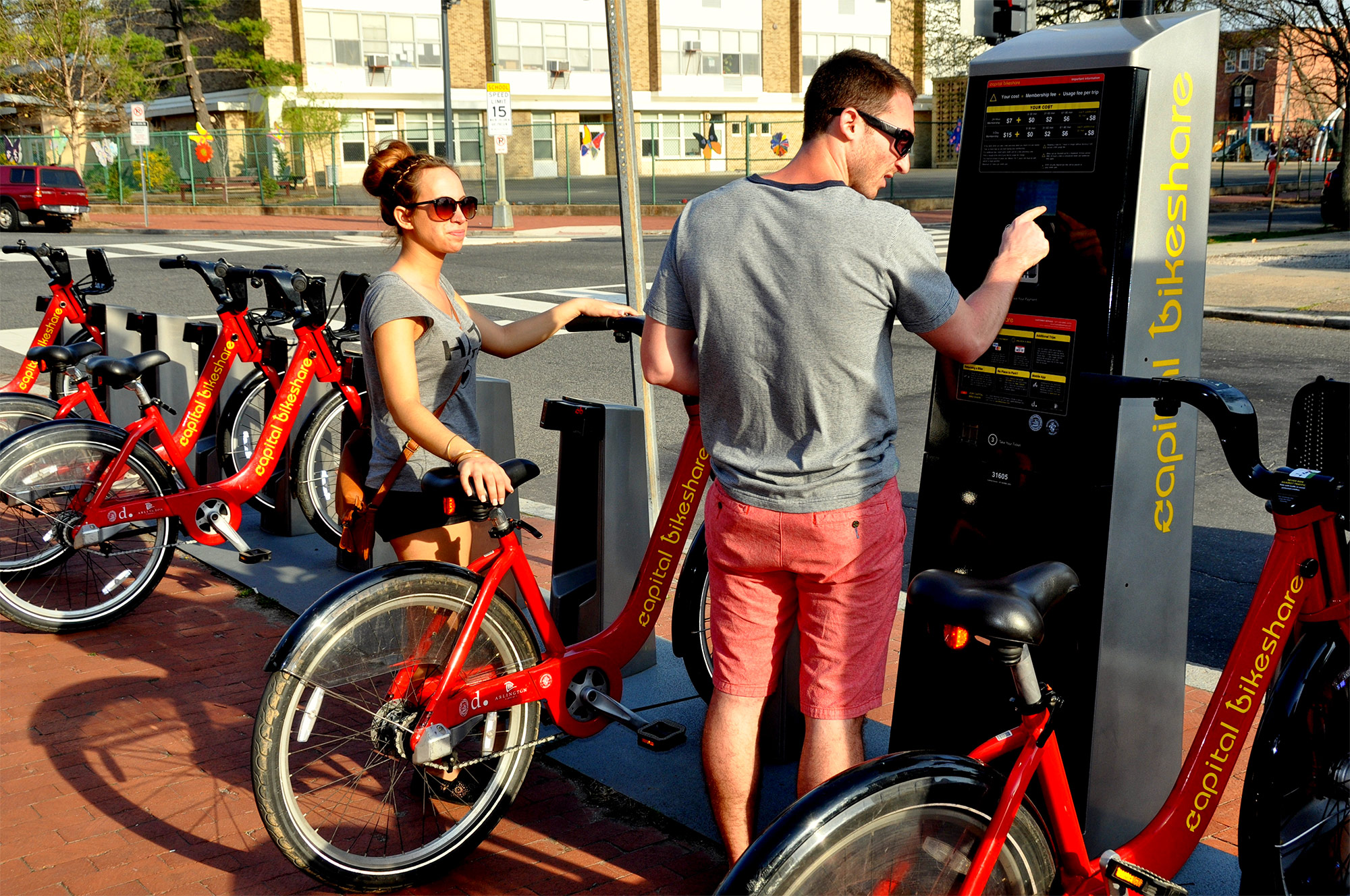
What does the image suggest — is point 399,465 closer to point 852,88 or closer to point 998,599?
point 852,88

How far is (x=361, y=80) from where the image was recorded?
54188 millimetres

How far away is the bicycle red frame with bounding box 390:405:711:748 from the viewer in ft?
10.2

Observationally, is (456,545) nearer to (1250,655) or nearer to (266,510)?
(1250,655)

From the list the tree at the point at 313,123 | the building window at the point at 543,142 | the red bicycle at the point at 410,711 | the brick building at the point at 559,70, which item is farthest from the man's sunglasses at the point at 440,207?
the building window at the point at 543,142

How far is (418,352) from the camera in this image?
11.3 feet

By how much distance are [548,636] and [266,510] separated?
3.36 meters

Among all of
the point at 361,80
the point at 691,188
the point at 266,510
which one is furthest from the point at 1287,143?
the point at 266,510

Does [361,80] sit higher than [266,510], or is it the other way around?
[361,80]

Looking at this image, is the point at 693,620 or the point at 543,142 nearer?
the point at 693,620

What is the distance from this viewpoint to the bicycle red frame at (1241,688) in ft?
7.84

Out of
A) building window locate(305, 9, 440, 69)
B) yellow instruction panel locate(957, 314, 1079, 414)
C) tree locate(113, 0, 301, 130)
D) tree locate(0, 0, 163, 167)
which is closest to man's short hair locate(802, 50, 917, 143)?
yellow instruction panel locate(957, 314, 1079, 414)

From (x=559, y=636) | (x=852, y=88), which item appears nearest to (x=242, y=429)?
(x=559, y=636)

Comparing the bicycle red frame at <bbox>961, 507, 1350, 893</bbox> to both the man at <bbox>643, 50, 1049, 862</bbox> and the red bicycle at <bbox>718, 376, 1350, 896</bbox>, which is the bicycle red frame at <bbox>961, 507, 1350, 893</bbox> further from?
the man at <bbox>643, 50, 1049, 862</bbox>

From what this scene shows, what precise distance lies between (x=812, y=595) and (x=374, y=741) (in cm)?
122
